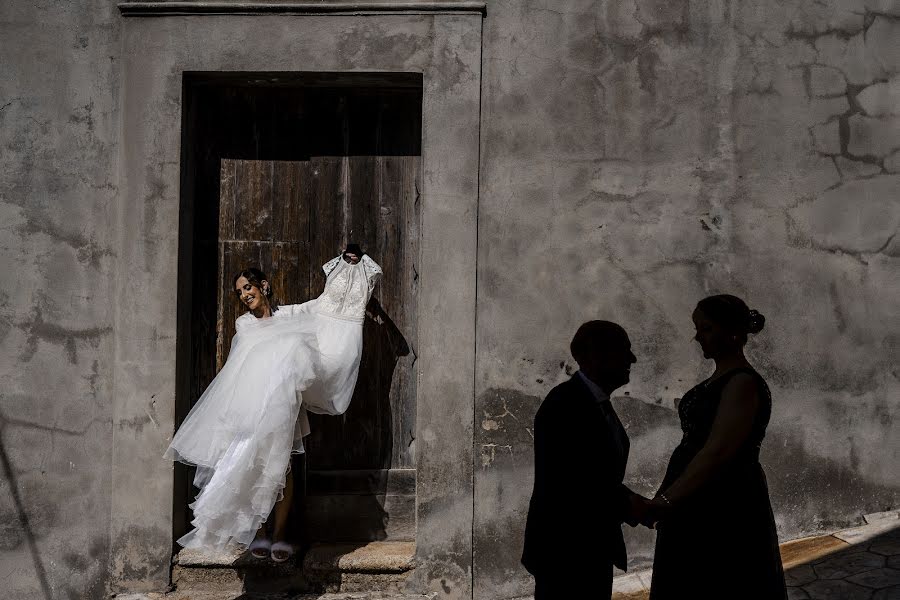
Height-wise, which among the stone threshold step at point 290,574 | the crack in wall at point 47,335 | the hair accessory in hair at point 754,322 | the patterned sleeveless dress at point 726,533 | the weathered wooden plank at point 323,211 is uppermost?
the weathered wooden plank at point 323,211

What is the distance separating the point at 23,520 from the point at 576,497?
3.77m

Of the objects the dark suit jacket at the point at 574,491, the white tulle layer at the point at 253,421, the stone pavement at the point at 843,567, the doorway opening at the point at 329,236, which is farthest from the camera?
the doorway opening at the point at 329,236

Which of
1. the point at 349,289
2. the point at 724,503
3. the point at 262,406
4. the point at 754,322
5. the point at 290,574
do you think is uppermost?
the point at 349,289

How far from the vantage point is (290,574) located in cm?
536

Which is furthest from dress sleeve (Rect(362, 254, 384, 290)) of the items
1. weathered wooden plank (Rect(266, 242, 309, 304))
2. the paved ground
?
the paved ground

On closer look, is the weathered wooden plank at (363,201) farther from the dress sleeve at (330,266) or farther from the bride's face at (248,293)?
the bride's face at (248,293)

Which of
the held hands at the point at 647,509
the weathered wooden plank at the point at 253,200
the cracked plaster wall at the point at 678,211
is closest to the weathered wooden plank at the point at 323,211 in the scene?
the weathered wooden plank at the point at 253,200

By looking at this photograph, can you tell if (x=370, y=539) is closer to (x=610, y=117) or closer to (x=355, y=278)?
(x=355, y=278)

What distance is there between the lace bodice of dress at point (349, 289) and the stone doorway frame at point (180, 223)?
1.13ft

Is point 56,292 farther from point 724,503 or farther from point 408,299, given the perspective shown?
point 724,503

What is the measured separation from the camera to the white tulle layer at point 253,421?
15.9 ft

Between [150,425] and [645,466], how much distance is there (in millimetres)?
3008

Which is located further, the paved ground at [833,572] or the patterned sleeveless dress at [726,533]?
the paved ground at [833,572]

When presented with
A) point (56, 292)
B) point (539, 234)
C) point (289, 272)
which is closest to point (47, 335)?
point (56, 292)
